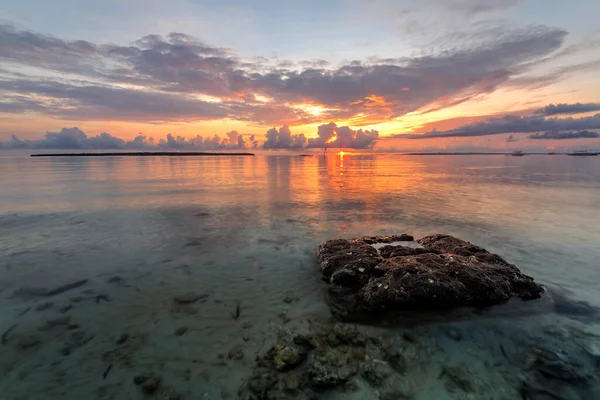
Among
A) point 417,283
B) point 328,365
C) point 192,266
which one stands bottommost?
point 192,266

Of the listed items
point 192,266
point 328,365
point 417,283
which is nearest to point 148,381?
point 328,365

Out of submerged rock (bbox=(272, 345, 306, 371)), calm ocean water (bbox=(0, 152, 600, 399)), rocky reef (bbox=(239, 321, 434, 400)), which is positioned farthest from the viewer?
calm ocean water (bbox=(0, 152, 600, 399))

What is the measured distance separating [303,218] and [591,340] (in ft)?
55.6

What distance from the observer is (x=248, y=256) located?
46.6 ft

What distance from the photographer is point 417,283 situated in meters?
9.48

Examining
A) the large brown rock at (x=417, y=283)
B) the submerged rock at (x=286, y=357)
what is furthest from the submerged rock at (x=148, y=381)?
the large brown rock at (x=417, y=283)

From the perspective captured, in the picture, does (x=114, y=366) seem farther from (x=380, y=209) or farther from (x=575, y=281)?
(x=380, y=209)

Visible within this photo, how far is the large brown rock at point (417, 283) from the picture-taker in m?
9.14

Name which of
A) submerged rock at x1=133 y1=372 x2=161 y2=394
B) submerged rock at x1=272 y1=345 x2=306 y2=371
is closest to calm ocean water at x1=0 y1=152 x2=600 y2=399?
submerged rock at x1=133 y1=372 x2=161 y2=394

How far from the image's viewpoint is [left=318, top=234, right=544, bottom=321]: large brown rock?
9141mm

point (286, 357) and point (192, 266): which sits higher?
point (286, 357)

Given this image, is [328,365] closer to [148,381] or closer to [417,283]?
[148,381]

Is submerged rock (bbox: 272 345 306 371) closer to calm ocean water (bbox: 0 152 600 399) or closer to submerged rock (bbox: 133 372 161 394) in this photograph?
calm ocean water (bbox: 0 152 600 399)

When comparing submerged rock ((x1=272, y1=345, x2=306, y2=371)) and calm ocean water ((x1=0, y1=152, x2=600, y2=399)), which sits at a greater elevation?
submerged rock ((x1=272, y1=345, x2=306, y2=371))
